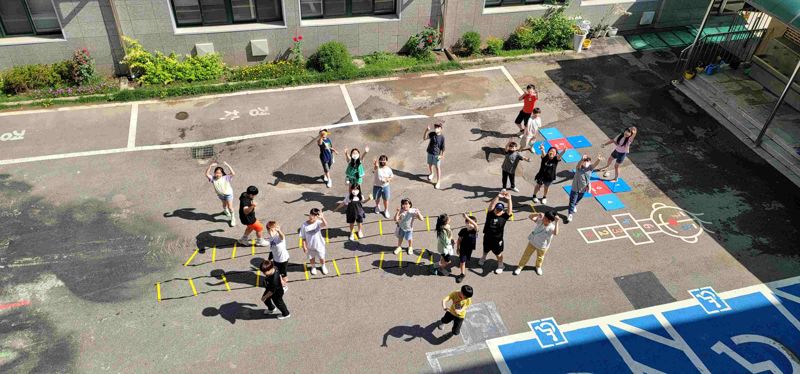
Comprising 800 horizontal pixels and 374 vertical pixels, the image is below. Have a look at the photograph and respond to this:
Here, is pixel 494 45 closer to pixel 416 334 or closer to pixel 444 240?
Result: pixel 444 240

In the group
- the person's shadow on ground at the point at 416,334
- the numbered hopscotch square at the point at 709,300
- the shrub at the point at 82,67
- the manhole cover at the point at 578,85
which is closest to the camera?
→ the person's shadow on ground at the point at 416,334

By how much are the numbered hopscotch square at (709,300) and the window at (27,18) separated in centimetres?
2045

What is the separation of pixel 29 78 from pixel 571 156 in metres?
17.6

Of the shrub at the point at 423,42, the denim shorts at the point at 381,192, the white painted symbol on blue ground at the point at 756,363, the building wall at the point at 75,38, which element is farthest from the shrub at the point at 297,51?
the white painted symbol on blue ground at the point at 756,363

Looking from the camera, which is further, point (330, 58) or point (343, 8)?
point (343, 8)

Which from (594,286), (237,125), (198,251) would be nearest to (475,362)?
(594,286)

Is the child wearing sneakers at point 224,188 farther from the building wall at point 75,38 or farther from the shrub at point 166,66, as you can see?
the building wall at point 75,38

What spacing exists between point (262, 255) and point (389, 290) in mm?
3163

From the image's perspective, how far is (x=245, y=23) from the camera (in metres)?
19.0

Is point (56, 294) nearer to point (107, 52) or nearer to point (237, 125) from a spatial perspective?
point (237, 125)

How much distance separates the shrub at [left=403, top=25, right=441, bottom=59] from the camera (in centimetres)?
2045

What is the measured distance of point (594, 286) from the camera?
12250 mm

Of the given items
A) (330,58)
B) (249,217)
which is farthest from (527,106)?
(249,217)

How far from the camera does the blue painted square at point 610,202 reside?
47.4 feet
